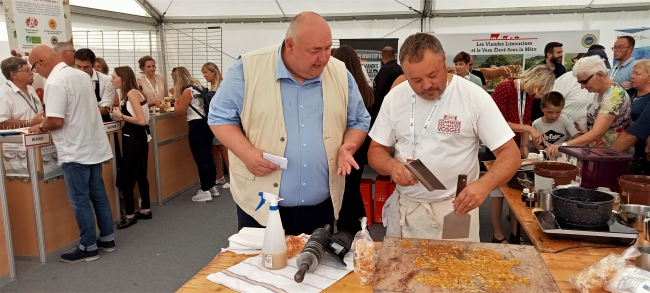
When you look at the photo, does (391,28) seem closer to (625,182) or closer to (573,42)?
(573,42)

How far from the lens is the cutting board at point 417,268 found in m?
1.22

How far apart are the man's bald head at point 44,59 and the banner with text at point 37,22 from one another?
1.63 meters

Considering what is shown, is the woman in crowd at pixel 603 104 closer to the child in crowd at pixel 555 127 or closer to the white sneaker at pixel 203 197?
the child in crowd at pixel 555 127

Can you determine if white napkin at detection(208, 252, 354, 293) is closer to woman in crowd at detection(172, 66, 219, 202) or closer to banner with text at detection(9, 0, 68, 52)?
woman in crowd at detection(172, 66, 219, 202)

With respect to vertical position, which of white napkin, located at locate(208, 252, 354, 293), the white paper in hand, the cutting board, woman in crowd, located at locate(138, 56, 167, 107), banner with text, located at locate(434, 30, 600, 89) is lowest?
white napkin, located at locate(208, 252, 354, 293)

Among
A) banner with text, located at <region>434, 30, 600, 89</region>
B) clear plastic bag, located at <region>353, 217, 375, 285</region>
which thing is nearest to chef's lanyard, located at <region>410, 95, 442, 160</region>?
clear plastic bag, located at <region>353, 217, 375, 285</region>

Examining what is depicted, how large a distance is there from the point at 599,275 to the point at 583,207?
0.47 metres

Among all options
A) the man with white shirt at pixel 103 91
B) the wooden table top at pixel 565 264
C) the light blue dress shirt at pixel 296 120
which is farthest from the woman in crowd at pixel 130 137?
the wooden table top at pixel 565 264

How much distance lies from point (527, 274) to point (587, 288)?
17 centimetres

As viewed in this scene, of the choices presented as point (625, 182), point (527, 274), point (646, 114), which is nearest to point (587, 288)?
point (527, 274)

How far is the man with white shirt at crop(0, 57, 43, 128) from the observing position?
4.13 metres

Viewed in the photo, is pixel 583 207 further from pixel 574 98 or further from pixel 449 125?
pixel 574 98

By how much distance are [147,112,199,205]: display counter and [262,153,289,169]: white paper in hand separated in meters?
3.64

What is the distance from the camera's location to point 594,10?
7.05 meters
